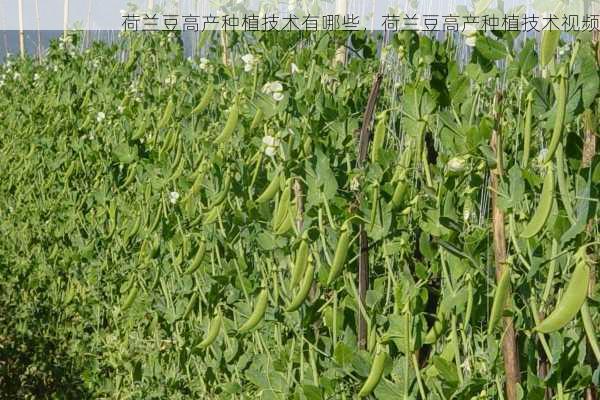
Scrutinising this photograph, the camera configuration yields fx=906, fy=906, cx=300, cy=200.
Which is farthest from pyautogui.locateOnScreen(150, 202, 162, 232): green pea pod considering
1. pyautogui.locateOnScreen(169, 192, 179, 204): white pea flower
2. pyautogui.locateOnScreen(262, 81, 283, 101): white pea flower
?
pyautogui.locateOnScreen(262, 81, 283, 101): white pea flower

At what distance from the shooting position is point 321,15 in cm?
172

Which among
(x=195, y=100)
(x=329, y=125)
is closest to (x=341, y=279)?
(x=329, y=125)

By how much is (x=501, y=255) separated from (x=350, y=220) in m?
0.26

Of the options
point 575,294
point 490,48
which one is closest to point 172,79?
point 490,48

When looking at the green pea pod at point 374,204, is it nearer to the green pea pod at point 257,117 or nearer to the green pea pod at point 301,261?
the green pea pod at point 301,261

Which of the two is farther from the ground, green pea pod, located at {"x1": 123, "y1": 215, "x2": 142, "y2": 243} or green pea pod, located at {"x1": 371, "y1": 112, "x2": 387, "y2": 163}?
green pea pod, located at {"x1": 371, "y1": 112, "x2": 387, "y2": 163}

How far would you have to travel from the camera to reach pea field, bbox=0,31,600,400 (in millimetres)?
1130

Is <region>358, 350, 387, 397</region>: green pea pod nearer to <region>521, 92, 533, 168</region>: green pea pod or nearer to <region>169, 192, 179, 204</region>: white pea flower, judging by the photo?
<region>521, 92, 533, 168</region>: green pea pod

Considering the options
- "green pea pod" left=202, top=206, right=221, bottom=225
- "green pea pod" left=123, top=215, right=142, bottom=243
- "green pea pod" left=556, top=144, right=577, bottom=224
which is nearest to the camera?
"green pea pod" left=556, top=144, right=577, bottom=224

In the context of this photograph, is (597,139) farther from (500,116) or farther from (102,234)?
(102,234)

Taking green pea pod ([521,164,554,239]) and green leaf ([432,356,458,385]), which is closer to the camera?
green pea pod ([521,164,554,239])

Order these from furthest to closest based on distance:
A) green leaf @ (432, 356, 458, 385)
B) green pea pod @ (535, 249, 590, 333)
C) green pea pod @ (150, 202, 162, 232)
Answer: green pea pod @ (150, 202, 162, 232)
green leaf @ (432, 356, 458, 385)
green pea pod @ (535, 249, 590, 333)

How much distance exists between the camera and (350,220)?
1.35m

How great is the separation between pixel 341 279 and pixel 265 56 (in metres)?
0.50
